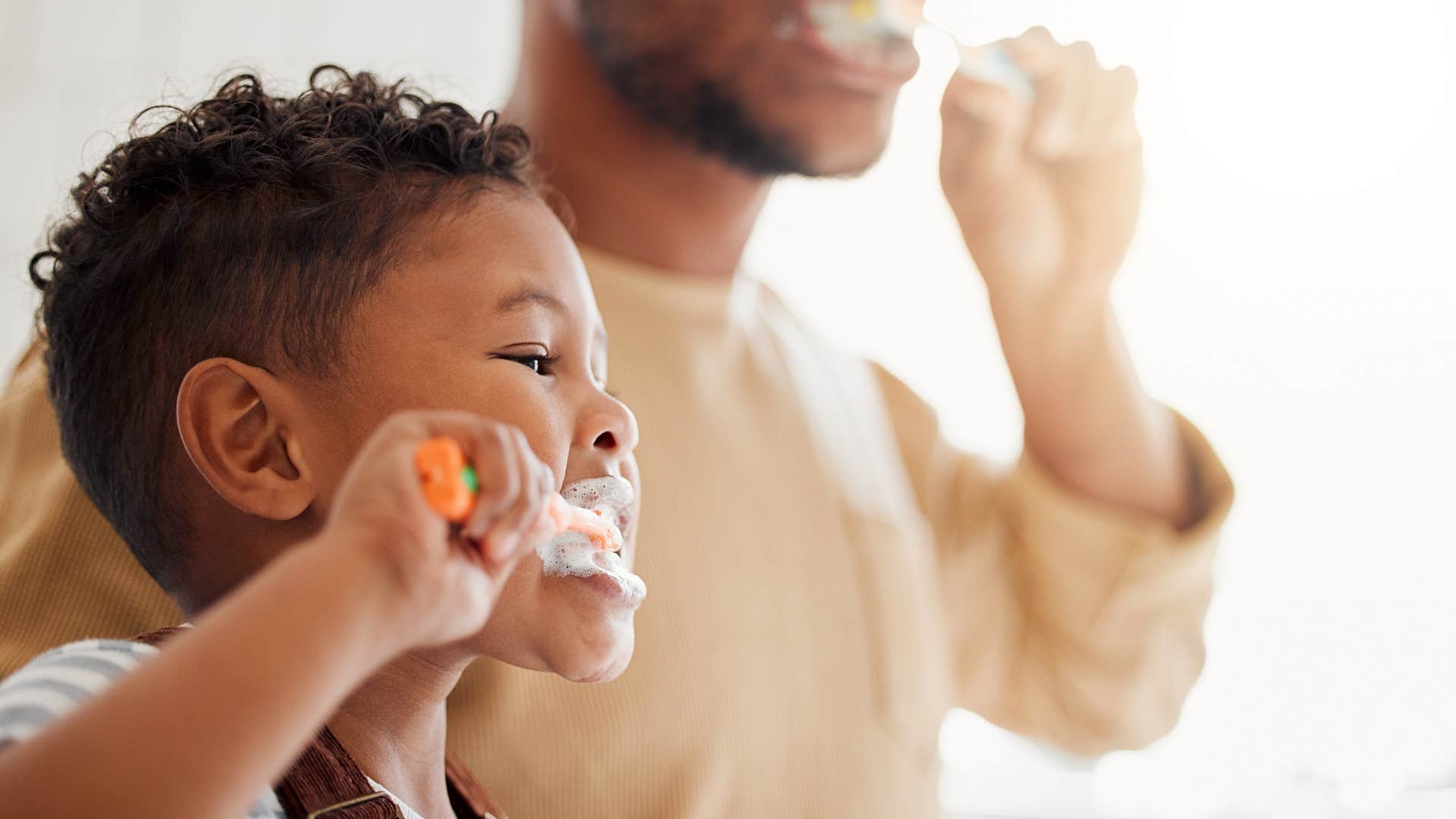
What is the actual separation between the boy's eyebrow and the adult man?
0.83 feet

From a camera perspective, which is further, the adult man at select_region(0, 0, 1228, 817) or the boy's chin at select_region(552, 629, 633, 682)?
the adult man at select_region(0, 0, 1228, 817)

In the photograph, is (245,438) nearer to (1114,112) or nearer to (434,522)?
(434,522)

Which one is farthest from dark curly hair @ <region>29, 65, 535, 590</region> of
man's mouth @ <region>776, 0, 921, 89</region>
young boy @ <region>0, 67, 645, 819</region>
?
man's mouth @ <region>776, 0, 921, 89</region>

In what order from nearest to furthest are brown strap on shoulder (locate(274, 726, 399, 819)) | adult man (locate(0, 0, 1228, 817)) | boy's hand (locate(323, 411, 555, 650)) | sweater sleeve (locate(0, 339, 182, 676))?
boy's hand (locate(323, 411, 555, 650)), brown strap on shoulder (locate(274, 726, 399, 819)), sweater sleeve (locate(0, 339, 182, 676)), adult man (locate(0, 0, 1228, 817))

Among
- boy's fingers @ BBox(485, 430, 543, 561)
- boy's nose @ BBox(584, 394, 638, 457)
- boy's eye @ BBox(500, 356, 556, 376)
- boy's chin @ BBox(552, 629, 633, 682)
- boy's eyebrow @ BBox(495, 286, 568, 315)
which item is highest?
boy's fingers @ BBox(485, 430, 543, 561)

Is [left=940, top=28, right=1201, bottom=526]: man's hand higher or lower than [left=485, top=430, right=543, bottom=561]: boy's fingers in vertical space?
lower

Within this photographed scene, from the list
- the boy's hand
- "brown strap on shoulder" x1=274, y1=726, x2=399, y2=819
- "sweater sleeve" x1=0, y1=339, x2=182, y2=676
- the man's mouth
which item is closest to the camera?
the boy's hand

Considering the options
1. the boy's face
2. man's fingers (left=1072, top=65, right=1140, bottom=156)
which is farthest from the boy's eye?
man's fingers (left=1072, top=65, right=1140, bottom=156)

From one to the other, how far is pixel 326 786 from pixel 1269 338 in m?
0.83

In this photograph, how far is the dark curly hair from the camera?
535 millimetres

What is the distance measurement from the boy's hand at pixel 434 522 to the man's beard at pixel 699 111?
58 cm

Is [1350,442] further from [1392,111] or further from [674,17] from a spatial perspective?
[674,17]

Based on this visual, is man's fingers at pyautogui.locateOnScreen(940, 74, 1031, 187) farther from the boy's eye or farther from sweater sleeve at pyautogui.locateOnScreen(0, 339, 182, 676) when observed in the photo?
sweater sleeve at pyautogui.locateOnScreen(0, 339, 182, 676)

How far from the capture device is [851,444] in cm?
93
